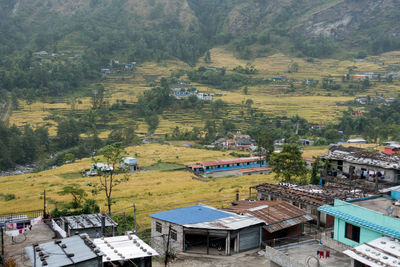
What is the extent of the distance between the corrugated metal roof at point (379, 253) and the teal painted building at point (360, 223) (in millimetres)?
382

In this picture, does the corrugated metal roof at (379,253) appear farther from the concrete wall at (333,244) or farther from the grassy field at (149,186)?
the grassy field at (149,186)

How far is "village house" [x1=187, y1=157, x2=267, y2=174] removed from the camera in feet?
138

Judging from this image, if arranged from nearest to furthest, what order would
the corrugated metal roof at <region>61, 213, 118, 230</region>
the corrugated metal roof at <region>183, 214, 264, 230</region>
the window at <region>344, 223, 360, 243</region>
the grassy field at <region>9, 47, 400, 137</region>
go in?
the window at <region>344, 223, 360, 243</region> → the corrugated metal roof at <region>183, 214, 264, 230</region> → the corrugated metal roof at <region>61, 213, 118, 230</region> → the grassy field at <region>9, 47, 400, 137</region>

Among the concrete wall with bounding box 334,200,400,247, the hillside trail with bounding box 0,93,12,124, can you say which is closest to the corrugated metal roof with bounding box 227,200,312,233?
the concrete wall with bounding box 334,200,400,247

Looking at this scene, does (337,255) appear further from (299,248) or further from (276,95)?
(276,95)

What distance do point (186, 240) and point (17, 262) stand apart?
21.5 feet

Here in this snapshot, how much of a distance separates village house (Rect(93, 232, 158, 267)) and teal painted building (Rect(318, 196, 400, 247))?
635cm

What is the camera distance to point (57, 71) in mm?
88312

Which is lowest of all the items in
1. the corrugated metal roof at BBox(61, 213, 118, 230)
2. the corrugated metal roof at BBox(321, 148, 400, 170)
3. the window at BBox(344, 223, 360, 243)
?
the corrugated metal roof at BBox(61, 213, 118, 230)

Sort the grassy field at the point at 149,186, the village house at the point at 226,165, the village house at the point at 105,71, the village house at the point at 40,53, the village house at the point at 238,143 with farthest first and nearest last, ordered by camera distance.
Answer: the village house at the point at 40,53 < the village house at the point at 105,71 < the village house at the point at 238,143 < the village house at the point at 226,165 < the grassy field at the point at 149,186

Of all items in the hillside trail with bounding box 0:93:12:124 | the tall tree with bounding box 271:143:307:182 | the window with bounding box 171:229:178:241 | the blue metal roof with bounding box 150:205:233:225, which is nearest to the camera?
the window with bounding box 171:229:178:241

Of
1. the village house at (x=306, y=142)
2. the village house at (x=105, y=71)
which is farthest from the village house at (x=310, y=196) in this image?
the village house at (x=105, y=71)

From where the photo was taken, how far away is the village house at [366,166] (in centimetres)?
2389

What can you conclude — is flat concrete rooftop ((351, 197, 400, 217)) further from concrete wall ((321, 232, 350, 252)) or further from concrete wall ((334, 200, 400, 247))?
concrete wall ((321, 232, 350, 252))
